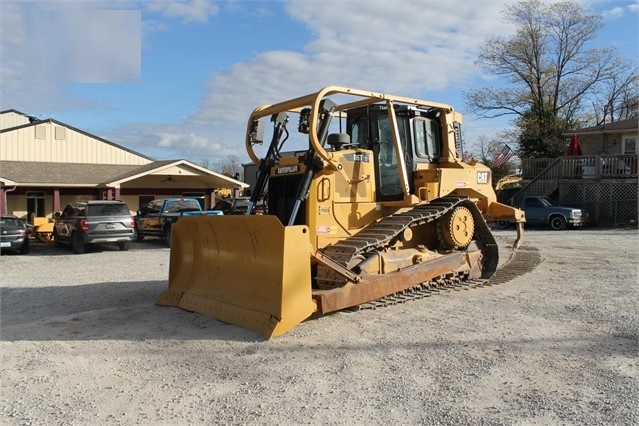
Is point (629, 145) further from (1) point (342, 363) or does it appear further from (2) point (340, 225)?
(1) point (342, 363)

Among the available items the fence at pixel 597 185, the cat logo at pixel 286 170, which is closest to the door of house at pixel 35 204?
the cat logo at pixel 286 170

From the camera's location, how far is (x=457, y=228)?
896cm

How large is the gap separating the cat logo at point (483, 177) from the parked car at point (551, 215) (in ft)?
50.8

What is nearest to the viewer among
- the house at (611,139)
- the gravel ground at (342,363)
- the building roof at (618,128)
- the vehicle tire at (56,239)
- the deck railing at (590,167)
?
the gravel ground at (342,363)

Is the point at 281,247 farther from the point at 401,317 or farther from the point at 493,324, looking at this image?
the point at 493,324

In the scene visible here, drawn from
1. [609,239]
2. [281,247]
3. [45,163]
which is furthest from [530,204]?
[45,163]

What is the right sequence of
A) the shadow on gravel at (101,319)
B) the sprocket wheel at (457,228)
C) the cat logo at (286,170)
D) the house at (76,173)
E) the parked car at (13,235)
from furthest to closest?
the house at (76,173), the parked car at (13,235), the sprocket wheel at (457,228), the cat logo at (286,170), the shadow on gravel at (101,319)

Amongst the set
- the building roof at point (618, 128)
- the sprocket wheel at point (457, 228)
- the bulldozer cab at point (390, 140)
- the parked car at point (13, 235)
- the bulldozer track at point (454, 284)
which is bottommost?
the bulldozer track at point (454, 284)

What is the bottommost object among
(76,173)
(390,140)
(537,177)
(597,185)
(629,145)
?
(597,185)

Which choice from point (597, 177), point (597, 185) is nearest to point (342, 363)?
point (597, 185)

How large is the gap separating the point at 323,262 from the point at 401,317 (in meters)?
1.37

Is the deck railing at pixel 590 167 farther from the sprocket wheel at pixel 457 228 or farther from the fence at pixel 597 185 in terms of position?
the sprocket wheel at pixel 457 228

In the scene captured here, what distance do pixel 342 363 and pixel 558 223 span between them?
72.3ft

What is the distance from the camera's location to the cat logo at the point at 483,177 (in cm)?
989
